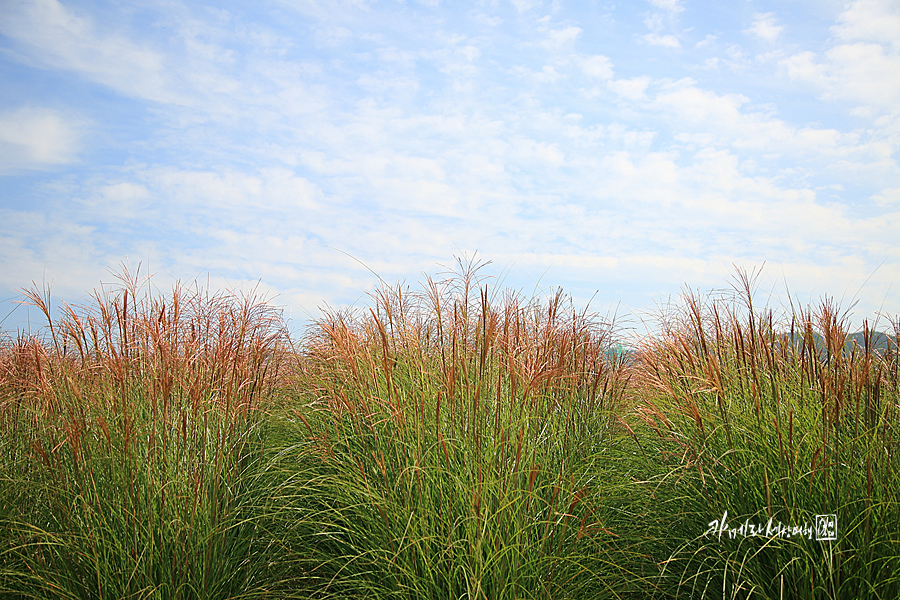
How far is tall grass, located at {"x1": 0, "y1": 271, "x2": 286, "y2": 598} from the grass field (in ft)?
Result: 0.04

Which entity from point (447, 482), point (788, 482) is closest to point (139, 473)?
point (447, 482)

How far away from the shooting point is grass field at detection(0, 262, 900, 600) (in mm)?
2342

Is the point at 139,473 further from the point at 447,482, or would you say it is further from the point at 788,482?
the point at 788,482

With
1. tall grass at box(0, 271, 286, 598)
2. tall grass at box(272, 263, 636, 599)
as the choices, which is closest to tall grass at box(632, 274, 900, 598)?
tall grass at box(272, 263, 636, 599)

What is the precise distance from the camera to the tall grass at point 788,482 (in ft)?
7.66

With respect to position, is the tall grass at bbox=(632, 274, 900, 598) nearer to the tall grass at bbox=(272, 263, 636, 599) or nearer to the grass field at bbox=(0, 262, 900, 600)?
the grass field at bbox=(0, 262, 900, 600)

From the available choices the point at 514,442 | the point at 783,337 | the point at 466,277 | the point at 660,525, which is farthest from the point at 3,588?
the point at 783,337

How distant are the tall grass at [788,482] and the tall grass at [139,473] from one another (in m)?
2.08

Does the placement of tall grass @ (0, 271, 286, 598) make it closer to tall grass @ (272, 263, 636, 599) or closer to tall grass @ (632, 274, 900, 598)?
tall grass @ (272, 263, 636, 599)

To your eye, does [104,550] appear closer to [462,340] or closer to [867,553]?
[462,340]

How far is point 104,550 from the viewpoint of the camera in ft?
7.73

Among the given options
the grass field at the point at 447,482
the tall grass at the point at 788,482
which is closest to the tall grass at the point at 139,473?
the grass field at the point at 447,482

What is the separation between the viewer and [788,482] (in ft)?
8.07

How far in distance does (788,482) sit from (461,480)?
1.47 m
